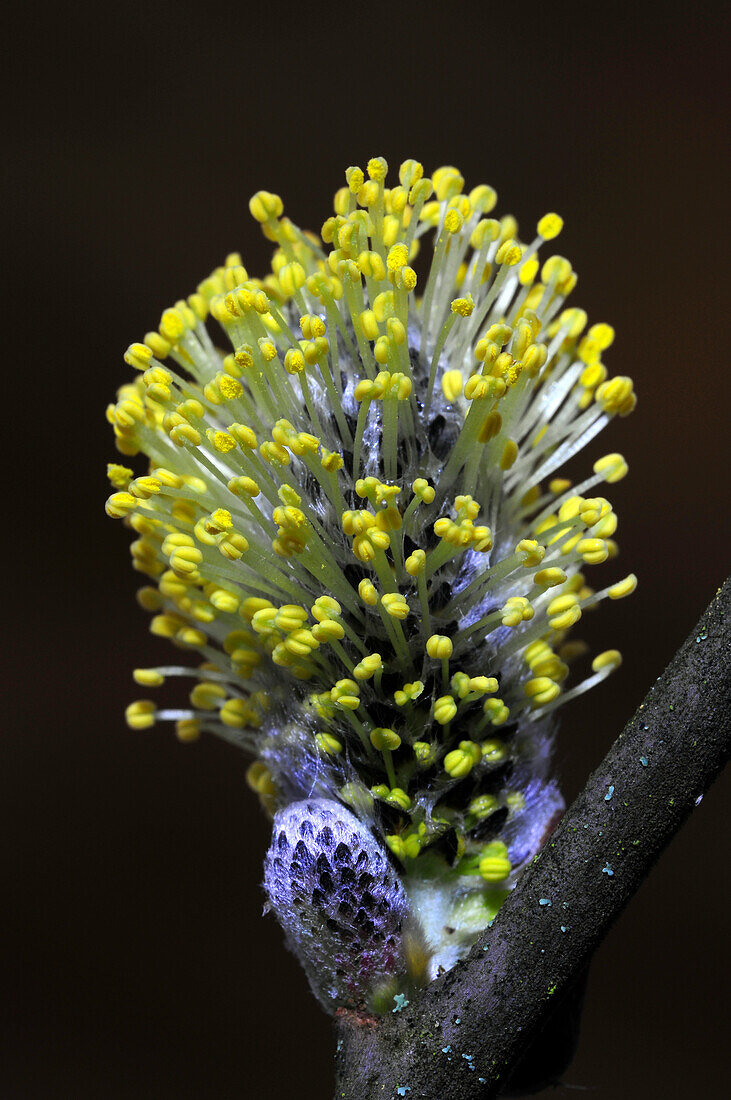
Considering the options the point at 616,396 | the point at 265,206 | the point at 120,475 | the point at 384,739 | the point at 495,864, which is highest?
the point at 265,206

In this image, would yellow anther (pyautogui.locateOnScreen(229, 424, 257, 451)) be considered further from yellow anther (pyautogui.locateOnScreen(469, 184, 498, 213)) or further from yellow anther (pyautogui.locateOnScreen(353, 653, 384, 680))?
yellow anther (pyautogui.locateOnScreen(469, 184, 498, 213))

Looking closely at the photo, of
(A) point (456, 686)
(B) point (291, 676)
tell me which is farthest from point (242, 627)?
(A) point (456, 686)

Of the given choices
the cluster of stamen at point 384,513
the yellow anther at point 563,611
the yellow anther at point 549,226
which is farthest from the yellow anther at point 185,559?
the yellow anther at point 549,226

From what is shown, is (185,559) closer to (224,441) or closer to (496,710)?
(224,441)

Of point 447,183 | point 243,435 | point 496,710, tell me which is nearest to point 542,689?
point 496,710

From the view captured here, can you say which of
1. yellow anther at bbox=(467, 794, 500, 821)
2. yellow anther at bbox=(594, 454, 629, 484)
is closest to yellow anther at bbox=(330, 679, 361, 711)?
yellow anther at bbox=(467, 794, 500, 821)

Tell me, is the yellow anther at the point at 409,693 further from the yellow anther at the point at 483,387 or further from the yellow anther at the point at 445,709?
the yellow anther at the point at 483,387

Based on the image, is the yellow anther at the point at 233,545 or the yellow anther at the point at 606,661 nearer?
the yellow anther at the point at 233,545
